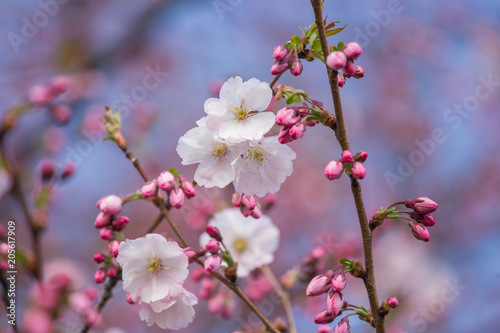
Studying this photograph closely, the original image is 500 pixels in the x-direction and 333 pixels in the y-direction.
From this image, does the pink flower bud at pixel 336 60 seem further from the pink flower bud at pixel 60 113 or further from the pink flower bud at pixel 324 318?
the pink flower bud at pixel 60 113

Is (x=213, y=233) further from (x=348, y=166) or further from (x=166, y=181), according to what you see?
(x=348, y=166)

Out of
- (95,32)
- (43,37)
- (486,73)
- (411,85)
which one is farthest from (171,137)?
(486,73)

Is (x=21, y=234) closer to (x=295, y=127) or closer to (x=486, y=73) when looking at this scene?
(x=295, y=127)

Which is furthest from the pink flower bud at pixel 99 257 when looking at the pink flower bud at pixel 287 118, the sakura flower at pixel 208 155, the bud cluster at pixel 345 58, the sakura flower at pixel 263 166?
the bud cluster at pixel 345 58

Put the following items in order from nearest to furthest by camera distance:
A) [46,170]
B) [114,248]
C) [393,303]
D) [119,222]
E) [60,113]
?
[393,303], [114,248], [119,222], [46,170], [60,113]

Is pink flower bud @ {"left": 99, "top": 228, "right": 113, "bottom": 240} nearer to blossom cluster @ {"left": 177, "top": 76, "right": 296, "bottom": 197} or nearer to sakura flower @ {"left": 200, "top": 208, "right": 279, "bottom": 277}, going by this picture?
blossom cluster @ {"left": 177, "top": 76, "right": 296, "bottom": 197}

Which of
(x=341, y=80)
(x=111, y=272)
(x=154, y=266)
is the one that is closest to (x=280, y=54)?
(x=341, y=80)

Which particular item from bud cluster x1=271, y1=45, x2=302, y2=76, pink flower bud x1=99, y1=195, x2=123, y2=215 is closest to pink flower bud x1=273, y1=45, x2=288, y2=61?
bud cluster x1=271, y1=45, x2=302, y2=76
